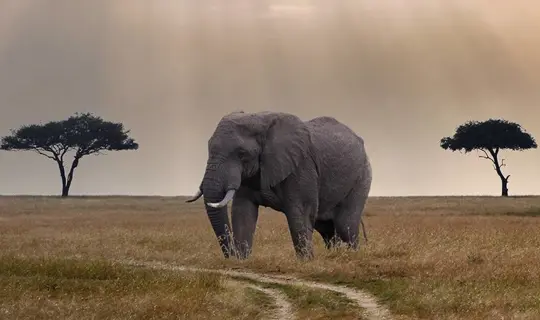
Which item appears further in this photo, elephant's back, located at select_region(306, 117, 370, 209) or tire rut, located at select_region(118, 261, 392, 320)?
elephant's back, located at select_region(306, 117, 370, 209)

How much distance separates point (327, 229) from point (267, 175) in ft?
13.4

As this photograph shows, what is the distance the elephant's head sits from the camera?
72.9ft

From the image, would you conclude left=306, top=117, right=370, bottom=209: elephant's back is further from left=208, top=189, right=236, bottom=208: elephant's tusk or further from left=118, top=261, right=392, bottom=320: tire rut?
left=118, top=261, right=392, bottom=320: tire rut

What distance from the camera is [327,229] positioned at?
1031 inches

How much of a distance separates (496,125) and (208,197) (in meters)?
74.5

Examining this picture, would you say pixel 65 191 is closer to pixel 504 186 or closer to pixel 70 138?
pixel 70 138

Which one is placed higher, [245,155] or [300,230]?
[245,155]

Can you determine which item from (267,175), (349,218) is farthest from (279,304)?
(349,218)

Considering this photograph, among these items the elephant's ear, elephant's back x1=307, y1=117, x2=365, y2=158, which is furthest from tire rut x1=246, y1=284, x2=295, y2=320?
elephant's back x1=307, y1=117, x2=365, y2=158

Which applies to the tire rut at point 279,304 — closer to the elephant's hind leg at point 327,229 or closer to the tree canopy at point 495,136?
the elephant's hind leg at point 327,229

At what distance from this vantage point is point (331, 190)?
2452 cm

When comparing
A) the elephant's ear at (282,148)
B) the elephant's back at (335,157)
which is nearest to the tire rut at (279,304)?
the elephant's ear at (282,148)

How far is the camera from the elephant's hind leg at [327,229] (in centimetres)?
2591

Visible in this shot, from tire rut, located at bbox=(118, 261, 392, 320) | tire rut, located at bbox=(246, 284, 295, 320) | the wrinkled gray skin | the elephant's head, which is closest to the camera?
→ tire rut, located at bbox=(246, 284, 295, 320)
